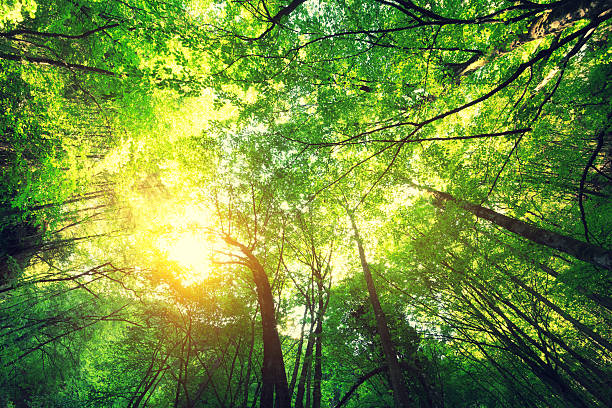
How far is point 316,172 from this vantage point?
5.71 metres

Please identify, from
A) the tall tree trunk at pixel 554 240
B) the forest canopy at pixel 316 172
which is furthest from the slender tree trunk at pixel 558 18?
the tall tree trunk at pixel 554 240

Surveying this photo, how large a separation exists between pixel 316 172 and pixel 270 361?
175 inches

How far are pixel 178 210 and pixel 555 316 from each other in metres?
15.7

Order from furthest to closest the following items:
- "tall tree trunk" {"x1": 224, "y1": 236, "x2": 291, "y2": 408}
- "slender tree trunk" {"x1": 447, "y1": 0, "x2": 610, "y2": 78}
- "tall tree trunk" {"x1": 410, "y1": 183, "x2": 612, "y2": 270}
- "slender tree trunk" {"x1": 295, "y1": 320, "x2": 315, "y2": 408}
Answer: "slender tree trunk" {"x1": 295, "y1": 320, "x2": 315, "y2": 408} → "tall tree trunk" {"x1": 224, "y1": 236, "x2": 291, "y2": 408} → "tall tree trunk" {"x1": 410, "y1": 183, "x2": 612, "y2": 270} → "slender tree trunk" {"x1": 447, "y1": 0, "x2": 610, "y2": 78}

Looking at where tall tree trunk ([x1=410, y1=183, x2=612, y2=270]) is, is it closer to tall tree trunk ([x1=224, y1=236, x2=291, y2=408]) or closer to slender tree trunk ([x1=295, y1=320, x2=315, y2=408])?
tall tree trunk ([x1=224, y1=236, x2=291, y2=408])

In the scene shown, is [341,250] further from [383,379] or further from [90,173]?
[90,173]

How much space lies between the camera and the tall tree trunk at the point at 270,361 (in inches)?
161

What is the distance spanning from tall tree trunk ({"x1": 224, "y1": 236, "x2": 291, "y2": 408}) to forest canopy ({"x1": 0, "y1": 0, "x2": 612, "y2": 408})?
0.03 metres

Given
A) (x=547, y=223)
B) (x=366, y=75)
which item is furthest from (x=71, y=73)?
(x=547, y=223)

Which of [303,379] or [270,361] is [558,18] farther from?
[303,379]

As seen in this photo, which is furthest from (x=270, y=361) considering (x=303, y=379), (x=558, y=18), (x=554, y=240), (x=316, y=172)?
(x=558, y=18)

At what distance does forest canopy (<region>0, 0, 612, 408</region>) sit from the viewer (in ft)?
13.7

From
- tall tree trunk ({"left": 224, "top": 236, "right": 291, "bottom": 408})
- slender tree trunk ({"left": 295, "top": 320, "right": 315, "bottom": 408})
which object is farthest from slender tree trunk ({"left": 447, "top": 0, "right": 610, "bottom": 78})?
slender tree trunk ({"left": 295, "top": 320, "right": 315, "bottom": 408})

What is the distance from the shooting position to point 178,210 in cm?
666
